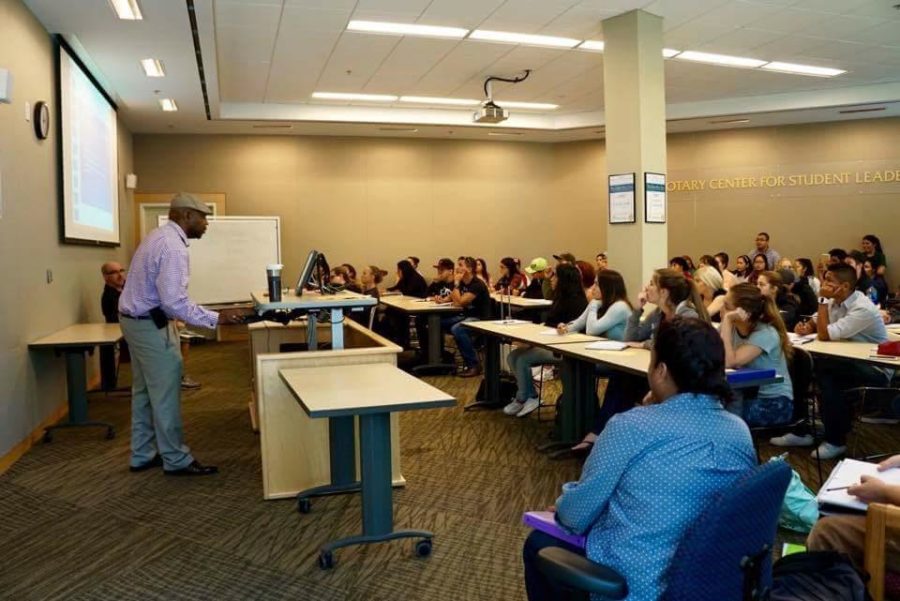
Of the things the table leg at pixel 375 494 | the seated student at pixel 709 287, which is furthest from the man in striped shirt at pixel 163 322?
the seated student at pixel 709 287

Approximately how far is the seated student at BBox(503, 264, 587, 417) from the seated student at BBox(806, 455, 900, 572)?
10.7 ft

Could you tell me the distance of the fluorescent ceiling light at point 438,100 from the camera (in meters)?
9.80

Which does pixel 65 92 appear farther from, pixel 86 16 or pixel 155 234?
pixel 155 234

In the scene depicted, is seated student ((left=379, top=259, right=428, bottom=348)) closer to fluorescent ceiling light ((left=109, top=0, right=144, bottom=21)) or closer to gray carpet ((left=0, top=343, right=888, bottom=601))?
gray carpet ((left=0, top=343, right=888, bottom=601))

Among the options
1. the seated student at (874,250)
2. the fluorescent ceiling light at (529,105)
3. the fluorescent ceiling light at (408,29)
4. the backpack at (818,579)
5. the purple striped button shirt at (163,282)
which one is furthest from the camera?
the seated student at (874,250)

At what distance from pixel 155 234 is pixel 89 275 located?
3.55 m

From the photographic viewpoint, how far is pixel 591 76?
8.70 metres

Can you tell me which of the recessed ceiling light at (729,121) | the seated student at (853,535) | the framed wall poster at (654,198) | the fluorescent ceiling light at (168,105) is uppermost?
the recessed ceiling light at (729,121)

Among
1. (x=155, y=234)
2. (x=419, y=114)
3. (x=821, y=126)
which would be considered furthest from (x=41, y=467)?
(x=821, y=126)

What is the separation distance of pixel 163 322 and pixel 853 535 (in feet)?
11.8

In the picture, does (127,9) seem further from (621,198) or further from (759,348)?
(759,348)

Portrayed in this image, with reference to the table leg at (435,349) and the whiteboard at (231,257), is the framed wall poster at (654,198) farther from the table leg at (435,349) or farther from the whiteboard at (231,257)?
the whiteboard at (231,257)

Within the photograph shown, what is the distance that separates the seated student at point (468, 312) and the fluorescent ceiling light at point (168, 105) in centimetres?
418

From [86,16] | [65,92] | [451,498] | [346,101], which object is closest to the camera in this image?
[451,498]
